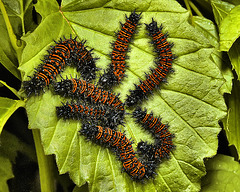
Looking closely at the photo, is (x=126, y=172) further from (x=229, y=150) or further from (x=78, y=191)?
(x=229, y=150)

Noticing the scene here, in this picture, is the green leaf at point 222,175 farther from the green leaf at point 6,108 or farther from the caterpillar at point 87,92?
the green leaf at point 6,108

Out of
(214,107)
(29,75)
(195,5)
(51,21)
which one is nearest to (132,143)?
(214,107)

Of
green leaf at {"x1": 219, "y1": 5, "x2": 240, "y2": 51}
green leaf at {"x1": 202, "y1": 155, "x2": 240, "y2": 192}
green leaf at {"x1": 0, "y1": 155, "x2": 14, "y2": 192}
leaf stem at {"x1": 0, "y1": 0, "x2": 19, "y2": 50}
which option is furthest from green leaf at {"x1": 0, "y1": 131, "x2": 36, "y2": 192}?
green leaf at {"x1": 219, "y1": 5, "x2": 240, "y2": 51}

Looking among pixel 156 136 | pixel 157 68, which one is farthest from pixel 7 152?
pixel 157 68

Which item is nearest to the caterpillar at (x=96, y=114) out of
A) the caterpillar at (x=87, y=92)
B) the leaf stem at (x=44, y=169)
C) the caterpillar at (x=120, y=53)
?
the caterpillar at (x=87, y=92)

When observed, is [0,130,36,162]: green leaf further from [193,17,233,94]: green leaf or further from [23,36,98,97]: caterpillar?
[193,17,233,94]: green leaf

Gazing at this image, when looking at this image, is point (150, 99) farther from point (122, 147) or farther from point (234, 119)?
point (234, 119)
